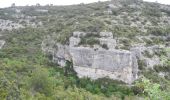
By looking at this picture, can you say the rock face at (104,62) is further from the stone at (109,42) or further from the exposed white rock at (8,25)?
the exposed white rock at (8,25)

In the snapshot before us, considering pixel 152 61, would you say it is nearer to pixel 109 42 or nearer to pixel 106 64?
pixel 109 42

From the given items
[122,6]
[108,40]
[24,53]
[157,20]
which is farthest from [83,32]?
[122,6]

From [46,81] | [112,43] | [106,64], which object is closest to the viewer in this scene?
[46,81]

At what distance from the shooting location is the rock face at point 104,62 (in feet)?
239

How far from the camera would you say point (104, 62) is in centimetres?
7425

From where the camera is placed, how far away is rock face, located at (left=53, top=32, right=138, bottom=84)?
2867 inches

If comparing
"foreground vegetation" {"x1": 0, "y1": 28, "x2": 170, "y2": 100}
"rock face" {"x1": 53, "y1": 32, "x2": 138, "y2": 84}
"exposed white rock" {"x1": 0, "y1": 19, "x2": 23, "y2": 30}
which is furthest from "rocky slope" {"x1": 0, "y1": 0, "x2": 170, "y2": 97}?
"foreground vegetation" {"x1": 0, "y1": 28, "x2": 170, "y2": 100}

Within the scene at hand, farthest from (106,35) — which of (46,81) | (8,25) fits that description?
(8,25)

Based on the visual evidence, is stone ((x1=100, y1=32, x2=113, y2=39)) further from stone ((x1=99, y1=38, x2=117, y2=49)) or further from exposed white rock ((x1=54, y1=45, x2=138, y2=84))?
exposed white rock ((x1=54, y1=45, x2=138, y2=84))

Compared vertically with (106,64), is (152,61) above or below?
below

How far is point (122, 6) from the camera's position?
127062mm

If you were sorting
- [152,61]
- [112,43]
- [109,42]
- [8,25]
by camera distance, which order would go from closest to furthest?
[112,43] < [109,42] < [152,61] < [8,25]

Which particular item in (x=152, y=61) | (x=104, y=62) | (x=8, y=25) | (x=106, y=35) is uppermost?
(x=106, y=35)

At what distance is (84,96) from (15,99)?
23.3m
